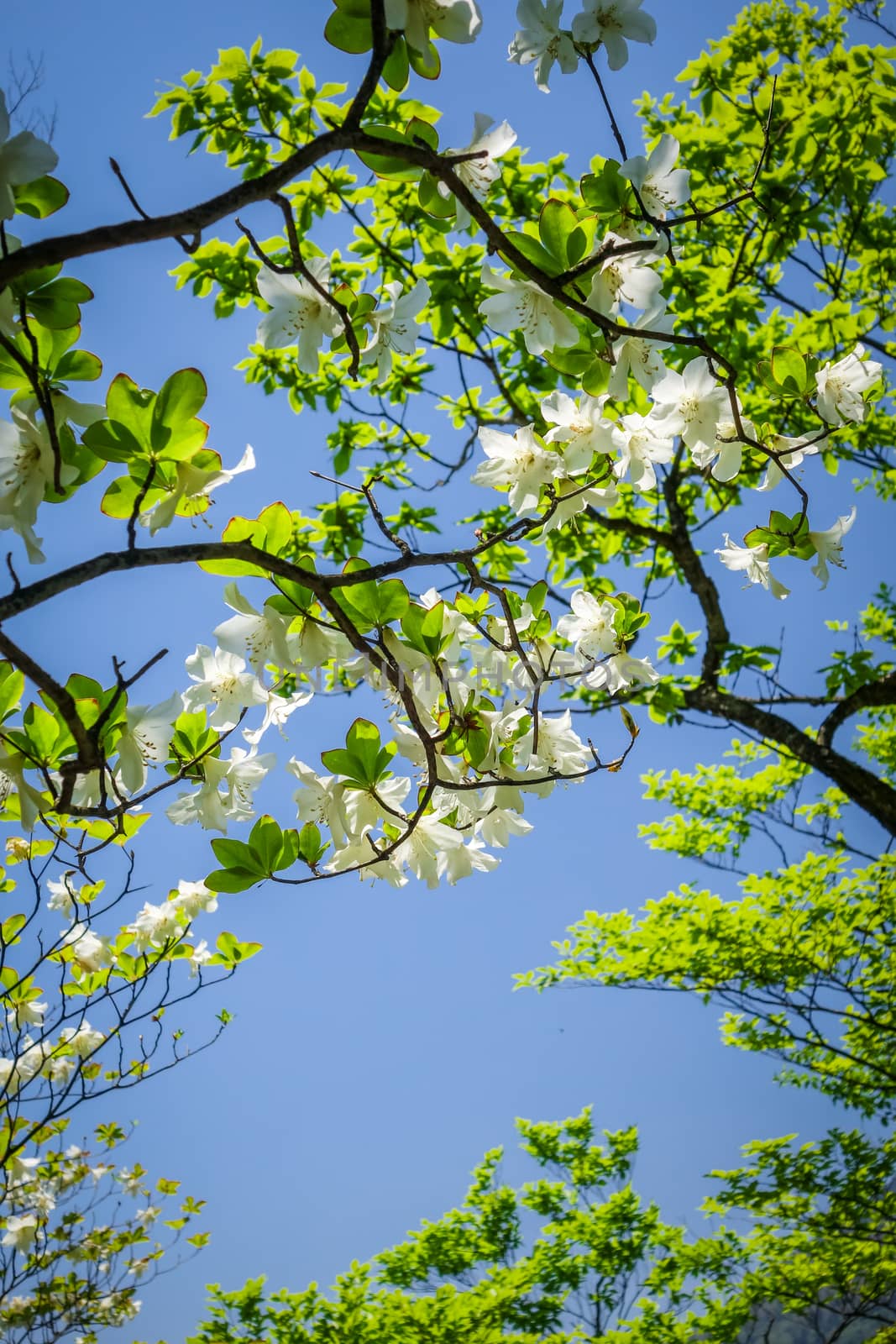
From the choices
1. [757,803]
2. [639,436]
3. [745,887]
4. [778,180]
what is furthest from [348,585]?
[757,803]

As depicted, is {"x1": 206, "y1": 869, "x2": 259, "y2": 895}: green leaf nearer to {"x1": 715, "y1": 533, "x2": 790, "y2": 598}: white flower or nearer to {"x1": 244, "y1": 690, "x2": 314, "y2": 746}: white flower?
{"x1": 244, "y1": 690, "x2": 314, "y2": 746}: white flower

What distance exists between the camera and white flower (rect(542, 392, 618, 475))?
114 cm

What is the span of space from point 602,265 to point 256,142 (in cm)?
276

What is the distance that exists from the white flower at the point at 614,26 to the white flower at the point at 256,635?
72cm

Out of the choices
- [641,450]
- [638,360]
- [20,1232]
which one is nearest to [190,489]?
[638,360]

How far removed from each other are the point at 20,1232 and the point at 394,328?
12.4ft

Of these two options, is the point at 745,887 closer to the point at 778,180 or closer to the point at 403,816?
the point at 778,180

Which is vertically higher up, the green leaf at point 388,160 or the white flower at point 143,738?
the green leaf at point 388,160

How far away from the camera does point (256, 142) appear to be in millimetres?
3166

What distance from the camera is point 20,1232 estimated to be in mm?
3424

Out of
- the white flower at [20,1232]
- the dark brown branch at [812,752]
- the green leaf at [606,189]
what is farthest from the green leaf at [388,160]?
the white flower at [20,1232]

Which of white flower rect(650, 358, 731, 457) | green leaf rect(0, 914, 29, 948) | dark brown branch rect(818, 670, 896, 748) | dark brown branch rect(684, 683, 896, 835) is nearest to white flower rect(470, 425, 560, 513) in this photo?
white flower rect(650, 358, 731, 457)

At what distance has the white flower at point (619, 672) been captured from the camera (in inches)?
53.4

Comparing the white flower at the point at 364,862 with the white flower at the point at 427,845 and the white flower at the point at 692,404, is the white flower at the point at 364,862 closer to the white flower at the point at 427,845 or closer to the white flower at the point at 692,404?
the white flower at the point at 427,845
